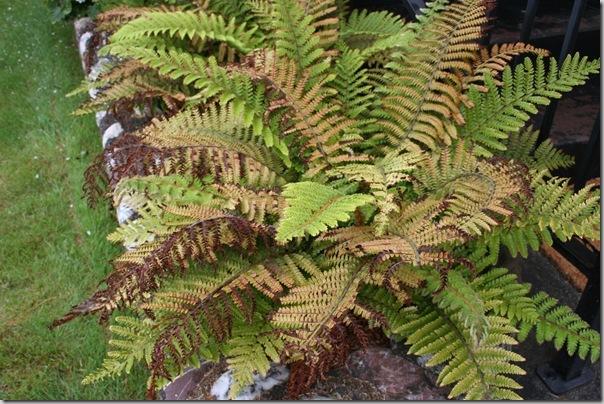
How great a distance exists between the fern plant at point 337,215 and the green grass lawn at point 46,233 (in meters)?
0.69

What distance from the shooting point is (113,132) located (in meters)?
3.41

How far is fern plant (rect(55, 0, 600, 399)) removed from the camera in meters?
1.92

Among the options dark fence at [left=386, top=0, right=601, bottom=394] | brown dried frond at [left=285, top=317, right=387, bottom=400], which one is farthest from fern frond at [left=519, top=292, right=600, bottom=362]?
brown dried frond at [left=285, top=317, right=387, bottom=400]

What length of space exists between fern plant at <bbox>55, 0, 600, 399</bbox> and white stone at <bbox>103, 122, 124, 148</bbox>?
28.6 inches

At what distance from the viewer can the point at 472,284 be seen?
211 centimetres

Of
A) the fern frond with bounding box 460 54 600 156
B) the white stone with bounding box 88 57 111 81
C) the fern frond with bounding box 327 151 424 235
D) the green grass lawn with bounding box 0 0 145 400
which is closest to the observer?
the fern frond with bounding box 327 151 424 235

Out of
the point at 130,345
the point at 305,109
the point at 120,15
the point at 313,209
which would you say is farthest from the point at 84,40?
the point at 313,209

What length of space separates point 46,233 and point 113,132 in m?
0.64

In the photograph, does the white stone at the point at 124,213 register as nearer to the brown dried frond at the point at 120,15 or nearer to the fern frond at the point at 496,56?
the brown dried frond at the point at 120,15

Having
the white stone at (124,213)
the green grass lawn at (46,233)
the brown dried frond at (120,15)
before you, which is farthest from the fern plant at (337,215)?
the green grass lawn at (46,233)

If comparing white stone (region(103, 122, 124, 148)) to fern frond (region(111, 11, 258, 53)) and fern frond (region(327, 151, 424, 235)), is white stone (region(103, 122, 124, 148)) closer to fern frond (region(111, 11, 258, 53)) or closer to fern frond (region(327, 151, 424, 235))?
fern frond (region(111, 11, 258, 53))

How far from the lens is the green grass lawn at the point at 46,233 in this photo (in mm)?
2707

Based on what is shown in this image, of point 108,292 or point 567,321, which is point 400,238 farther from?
point 108,292

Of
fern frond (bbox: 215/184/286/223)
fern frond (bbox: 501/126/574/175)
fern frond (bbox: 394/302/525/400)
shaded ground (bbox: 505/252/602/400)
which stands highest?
fern frond (bbox: 501/126/574/175)
